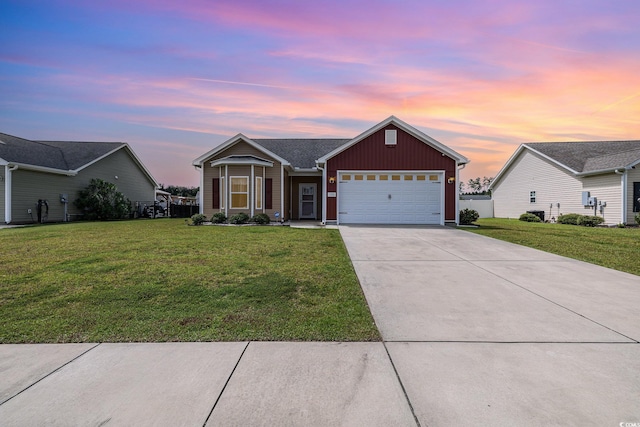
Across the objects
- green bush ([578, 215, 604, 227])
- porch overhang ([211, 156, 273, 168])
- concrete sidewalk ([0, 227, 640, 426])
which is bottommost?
concrete sidewalk ([0, 227, 640, 426])

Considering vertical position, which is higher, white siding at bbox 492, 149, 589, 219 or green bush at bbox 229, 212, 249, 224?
white siding at bbox 492, 149, 589, 219

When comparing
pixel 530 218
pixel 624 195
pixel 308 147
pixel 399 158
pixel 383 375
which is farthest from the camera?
pixel 530 218

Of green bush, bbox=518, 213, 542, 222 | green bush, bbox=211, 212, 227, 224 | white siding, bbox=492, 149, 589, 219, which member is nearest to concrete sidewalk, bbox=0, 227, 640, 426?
green bush, bbox=211, 212, 227, 224

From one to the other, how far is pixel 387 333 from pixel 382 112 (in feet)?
46.4

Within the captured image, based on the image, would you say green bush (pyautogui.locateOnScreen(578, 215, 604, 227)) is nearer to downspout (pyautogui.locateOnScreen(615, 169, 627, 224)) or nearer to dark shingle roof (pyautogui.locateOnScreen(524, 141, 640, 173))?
downspout (pyautogui.locateOnScreen(615, 169, 627, 224))

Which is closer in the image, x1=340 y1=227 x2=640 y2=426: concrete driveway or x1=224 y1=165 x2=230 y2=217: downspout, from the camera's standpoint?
x1=340 y1=227 x2=640 y2=426: concrete driveway

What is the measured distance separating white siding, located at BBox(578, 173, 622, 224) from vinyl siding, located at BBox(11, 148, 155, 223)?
31.6 meters

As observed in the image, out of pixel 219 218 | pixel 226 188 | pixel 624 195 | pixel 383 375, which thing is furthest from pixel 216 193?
pixel 624 195

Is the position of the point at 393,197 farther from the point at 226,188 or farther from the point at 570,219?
the point at 570,219

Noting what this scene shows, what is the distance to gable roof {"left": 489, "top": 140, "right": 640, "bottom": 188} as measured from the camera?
56.4 feet

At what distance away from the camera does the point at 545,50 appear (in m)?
10.4

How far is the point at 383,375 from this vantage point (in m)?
2.49

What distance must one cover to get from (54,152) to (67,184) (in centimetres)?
285

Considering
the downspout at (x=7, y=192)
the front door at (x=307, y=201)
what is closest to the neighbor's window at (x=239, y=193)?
the front door at (x=307, y=201)
